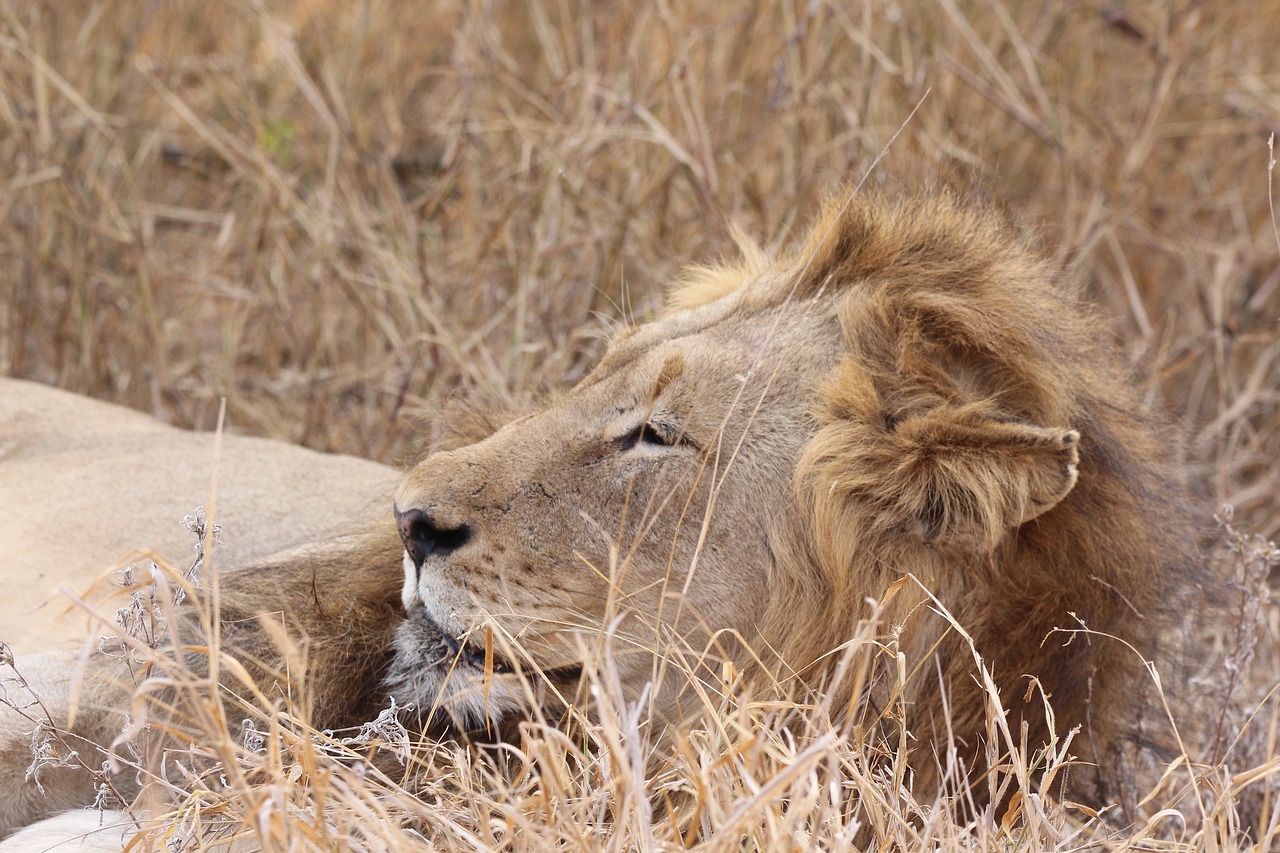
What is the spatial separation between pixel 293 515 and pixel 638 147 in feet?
6.44

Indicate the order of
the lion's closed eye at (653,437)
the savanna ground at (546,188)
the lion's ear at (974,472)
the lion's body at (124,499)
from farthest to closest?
the savanna ground at (546,188), the lion's body at (124,499), the lion's closed eye at (653,437), the lion's ear at (974,472)

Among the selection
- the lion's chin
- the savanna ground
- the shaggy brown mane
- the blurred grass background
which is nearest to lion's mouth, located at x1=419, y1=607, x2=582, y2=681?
the lion's chin

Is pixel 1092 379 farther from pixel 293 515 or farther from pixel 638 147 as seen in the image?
pixel 638 147

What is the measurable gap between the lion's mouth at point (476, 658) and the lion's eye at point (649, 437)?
0.37 metres

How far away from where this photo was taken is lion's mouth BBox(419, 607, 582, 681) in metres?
2.20

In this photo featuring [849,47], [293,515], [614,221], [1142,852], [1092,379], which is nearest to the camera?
[1142,852]

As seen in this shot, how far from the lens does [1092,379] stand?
2.39 m

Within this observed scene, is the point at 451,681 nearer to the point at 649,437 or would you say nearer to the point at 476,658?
the point at 476,658

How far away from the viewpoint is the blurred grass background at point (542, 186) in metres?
4.35

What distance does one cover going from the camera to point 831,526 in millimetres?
2238

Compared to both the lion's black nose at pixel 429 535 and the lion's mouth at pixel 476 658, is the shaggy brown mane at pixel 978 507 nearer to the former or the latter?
the lion's mouth at pixel 476 658

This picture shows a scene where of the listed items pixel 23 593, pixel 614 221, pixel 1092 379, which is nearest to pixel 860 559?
pixel 1092 379

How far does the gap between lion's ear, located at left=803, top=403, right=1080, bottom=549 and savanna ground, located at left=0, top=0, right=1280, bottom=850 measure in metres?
1.56

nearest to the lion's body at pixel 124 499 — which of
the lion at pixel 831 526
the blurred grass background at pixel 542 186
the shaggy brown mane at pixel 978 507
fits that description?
the lion at pixel 831 526
